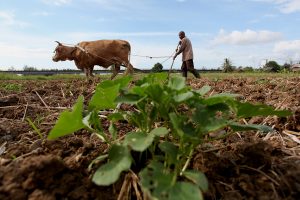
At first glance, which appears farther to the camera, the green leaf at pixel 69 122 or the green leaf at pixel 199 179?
the green leaf at pixel 69 122

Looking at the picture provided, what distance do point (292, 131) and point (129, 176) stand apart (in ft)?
4.59

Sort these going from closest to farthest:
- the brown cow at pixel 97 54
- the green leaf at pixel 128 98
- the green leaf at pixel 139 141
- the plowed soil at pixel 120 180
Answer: the green leaf at pixel 139 141 → the plowed soil at pixel 120 180 → the green leaf at pixel 128 98 → the brown cow at pixel 97 54

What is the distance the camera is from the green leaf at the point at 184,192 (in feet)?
4.17

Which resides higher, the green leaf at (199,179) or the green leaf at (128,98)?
the green leaf at (128,98)

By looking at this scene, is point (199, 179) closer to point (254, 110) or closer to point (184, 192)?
point (184, 192)

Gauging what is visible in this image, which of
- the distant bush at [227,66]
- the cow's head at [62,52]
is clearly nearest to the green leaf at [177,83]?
the cow's head at [62,52]

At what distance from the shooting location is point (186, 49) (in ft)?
40.3

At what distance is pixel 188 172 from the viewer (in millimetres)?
1434

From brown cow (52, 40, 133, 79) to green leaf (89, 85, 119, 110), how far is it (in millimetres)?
14198

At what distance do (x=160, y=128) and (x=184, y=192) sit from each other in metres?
0.28

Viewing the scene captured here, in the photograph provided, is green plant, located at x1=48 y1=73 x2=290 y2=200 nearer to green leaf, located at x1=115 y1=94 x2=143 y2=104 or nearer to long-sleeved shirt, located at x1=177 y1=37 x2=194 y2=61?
green leaf, located at x1=115 y1=94 x2=143 y2=104

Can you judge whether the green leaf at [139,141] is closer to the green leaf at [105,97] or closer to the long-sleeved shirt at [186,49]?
the green leaf at [105,97]

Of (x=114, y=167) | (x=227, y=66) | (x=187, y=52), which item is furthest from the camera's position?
(x=227, y=66)

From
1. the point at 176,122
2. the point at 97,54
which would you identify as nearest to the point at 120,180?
the point at 176,122
